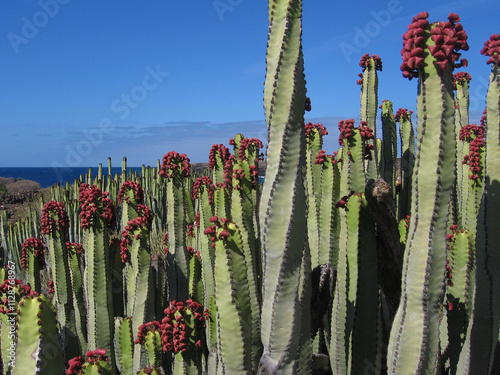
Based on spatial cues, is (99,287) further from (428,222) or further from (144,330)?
(428,222)

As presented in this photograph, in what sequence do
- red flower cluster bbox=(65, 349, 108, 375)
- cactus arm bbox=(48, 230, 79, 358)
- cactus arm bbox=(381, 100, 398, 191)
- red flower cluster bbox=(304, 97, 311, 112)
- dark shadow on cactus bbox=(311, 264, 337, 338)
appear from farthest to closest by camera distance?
1. cactus arm bbox=(381, 100, 398, 191)
2. cactus arm bbox=(48, 230, 79, 358)
3. dark shadow on cactus bbox=(311, 264, 337, 338)
4. red flower cluster bbox=(304, 97, 311, 112)
5. red flower cluster bbox=(65, 349, 108, 375)

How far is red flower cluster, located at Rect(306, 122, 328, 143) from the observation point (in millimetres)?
4673

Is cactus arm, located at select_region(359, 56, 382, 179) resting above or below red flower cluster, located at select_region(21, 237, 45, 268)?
above

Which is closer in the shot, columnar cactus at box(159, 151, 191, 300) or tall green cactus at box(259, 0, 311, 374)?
tall green cactus at box(259, 0, 311, 374)

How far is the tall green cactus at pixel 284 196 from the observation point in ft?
7.06

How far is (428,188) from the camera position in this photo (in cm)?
191

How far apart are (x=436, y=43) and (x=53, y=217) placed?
3.88 m

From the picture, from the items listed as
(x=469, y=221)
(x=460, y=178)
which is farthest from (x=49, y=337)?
(x=460, y=178)

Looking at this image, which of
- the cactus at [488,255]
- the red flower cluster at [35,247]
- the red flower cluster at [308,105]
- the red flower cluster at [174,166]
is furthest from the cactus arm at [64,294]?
the cactus at [488,255]

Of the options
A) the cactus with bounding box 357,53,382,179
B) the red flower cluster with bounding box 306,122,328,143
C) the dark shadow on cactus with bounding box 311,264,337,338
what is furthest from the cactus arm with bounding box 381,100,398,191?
the dark shadow on cactus with bounding box 311,264,337,338

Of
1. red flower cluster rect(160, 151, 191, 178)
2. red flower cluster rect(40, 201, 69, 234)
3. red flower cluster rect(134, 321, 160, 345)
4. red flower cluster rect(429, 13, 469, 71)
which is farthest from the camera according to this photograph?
red flower cluster rect(160, 151, 191, 178)

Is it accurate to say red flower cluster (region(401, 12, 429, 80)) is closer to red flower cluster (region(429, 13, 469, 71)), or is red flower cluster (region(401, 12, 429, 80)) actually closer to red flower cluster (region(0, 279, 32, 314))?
red flower cluster (region(429, 13, 469, 71))

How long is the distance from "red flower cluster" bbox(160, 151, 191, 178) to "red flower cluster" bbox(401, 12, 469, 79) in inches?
121

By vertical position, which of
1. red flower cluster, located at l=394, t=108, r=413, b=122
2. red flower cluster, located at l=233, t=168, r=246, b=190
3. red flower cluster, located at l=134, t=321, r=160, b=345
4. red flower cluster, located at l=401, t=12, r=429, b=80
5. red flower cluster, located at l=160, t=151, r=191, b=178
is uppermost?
red flower cluster, located at l=394, t=108, r=413, b=122
